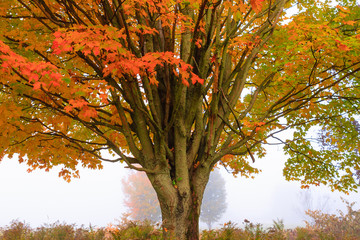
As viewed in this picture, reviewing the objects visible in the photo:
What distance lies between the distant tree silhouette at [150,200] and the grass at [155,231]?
Answer: 26.1m

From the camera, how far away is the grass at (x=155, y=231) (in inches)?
207

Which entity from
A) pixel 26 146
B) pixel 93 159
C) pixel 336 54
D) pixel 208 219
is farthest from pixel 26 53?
pixel 208 219

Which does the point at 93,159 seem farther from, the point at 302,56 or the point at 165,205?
the point at 302,56

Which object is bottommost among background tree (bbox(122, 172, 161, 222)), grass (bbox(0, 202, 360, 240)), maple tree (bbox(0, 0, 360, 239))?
grass (bbox(0, 202, 360, 240))

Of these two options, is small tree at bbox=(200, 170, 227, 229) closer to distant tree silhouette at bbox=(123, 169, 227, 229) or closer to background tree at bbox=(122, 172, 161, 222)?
distant tree silhouette at bbox=(123, 169, 227, 229)

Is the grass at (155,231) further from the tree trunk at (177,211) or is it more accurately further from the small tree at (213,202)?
→ the small tree at (213,202)

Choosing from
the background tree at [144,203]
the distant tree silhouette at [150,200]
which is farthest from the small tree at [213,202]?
the background tree at [144,203]

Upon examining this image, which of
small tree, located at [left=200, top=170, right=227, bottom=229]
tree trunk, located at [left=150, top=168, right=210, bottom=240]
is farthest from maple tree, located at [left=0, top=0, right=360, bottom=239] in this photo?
small tree, located at [left=200, top=170, right=227, bottom=229]

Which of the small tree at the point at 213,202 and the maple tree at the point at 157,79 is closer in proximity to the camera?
the maple tree at the point at 157,79

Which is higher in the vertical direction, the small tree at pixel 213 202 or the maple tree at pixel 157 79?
the small tree at pixel 213 202

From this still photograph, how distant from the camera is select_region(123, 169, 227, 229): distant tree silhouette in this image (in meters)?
40.2

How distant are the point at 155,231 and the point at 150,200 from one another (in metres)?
40.2

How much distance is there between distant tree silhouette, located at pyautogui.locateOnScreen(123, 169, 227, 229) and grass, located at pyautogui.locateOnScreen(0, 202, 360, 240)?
2606 centimetres

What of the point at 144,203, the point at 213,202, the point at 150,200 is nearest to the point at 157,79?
the point at 144,203
